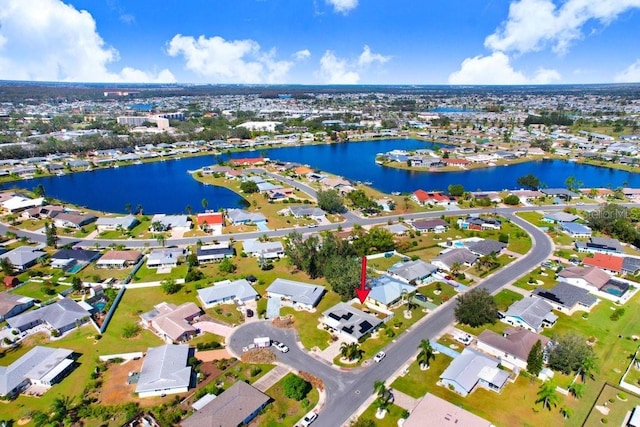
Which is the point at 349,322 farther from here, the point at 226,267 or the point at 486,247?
the point at 486,247

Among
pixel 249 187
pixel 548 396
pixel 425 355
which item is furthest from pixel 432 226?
pixel 249 187

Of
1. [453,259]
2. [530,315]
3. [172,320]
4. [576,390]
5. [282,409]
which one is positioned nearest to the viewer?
[282,409]

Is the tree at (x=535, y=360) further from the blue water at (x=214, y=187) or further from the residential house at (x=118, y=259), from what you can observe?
the blue water at (x=214, y=187)

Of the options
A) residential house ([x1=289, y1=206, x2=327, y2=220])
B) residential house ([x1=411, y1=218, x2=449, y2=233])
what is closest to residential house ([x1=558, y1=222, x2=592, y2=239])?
residential house ([x1=411, y1=218, x2=449, y2=233])

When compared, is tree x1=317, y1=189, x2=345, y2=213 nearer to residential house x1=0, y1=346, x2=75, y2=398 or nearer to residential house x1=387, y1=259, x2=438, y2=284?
residential house x1=387, y1=259, x2=438, y2=284

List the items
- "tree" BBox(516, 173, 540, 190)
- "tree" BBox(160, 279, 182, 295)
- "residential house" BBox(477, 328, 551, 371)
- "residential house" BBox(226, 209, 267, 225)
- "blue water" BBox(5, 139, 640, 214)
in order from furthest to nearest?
"tree" BBox(516, 173, 540, 190)
"blue water" BBox(5, 139, 640, 214)
"residential house" BBox(226, 209, 267, 225)
"tree" BBox(160, 279, 182, 295)
"residential house" BBox(477, 328, 551, 371)

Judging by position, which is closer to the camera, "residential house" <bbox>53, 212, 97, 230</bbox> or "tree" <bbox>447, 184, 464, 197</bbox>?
"residential house" <bbox>53, 212, 97, 230</bbox>
